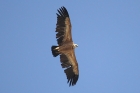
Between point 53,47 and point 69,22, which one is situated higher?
point 69,22

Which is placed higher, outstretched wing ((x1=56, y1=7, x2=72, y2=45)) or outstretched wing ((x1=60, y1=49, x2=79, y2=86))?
outstretched wing ((x1=56, y1=7, x2=72, y2=45))

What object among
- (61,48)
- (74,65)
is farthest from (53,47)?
(74,65)

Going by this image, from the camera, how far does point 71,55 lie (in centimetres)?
2481

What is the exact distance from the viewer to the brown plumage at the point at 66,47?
77.2 feet

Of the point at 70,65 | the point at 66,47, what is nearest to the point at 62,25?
the point at 66,47

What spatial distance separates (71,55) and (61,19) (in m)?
2.82

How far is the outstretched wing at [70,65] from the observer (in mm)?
24438

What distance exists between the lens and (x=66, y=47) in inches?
947

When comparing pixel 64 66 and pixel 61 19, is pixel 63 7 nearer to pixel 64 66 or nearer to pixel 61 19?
pixel 61 19

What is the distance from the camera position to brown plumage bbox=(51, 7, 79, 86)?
23531 millimetres

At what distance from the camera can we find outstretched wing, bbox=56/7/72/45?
2347 centimetres

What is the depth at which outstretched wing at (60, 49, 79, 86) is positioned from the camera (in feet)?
80.2

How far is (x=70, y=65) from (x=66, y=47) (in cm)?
145

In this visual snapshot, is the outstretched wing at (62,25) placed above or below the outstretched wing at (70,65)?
above
